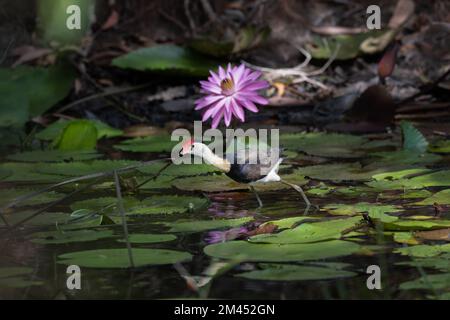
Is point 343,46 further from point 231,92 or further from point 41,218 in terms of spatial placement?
point 41,218

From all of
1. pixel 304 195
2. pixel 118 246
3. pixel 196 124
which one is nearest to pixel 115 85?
pixel 196 124

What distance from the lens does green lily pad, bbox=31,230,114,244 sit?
2.95 m

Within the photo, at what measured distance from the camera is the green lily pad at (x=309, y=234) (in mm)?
2818

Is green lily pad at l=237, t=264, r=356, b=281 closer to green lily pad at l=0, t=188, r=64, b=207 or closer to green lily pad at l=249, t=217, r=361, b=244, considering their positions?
green lily pad at l=249, t=217, r=361, b=244

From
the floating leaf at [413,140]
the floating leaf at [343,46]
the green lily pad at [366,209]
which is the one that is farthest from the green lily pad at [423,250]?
the floating leaf at [343,46]

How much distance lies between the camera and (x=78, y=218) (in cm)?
323

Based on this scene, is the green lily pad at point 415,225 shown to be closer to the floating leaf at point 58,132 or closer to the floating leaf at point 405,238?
the floating leaf at point 405,238

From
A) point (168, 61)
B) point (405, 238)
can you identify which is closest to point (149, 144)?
point (168, 61)

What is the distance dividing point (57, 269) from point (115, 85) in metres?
3.93

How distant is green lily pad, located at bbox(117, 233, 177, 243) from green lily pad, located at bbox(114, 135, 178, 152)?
1.73 meters

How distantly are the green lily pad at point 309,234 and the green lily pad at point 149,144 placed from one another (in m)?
1.82

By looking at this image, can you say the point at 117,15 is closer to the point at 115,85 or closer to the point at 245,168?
the point at 115,85
